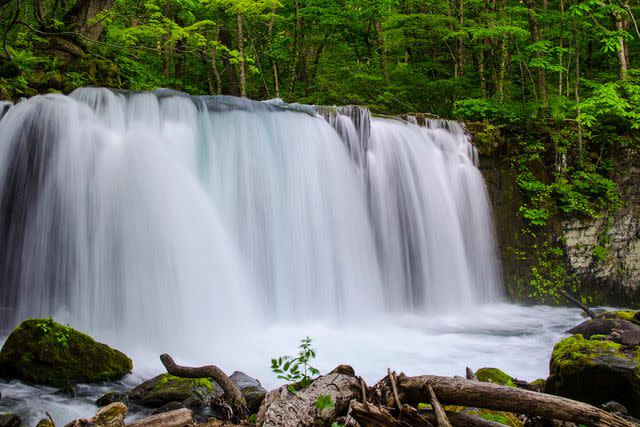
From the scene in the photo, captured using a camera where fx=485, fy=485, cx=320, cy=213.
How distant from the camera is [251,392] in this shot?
4133 mm

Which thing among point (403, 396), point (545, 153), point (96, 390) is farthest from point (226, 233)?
point (545, 153)

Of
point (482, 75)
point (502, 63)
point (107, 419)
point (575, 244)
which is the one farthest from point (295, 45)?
point (107, 419)

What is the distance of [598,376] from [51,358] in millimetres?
5020

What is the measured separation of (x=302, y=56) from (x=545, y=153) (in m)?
9.29

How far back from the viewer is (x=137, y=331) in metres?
6.81

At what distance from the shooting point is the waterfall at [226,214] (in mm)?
6930

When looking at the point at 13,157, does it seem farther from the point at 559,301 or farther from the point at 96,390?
the point at 559,301

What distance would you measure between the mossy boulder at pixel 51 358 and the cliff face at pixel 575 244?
8961 millimetres

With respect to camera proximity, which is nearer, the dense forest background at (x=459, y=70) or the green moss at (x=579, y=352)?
the green moss at (x=579, y=352)

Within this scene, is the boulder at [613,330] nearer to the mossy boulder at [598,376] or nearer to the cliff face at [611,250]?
the mossy boulder at [598,376]

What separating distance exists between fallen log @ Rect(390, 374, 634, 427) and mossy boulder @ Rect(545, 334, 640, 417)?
58.7 inches

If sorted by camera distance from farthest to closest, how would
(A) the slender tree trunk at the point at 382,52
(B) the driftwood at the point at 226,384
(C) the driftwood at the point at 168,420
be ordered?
1. (A) the slender tree trunk at the point at 382,52
2. (B) the driftwood at the point at 226,384
3. (C) the driftwood at the point at 168,420

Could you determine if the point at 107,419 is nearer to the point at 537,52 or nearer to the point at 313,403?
the point at 313,403

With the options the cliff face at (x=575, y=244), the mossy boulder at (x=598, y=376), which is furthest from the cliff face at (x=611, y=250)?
the mossy boulder at (x=598, y=376)
